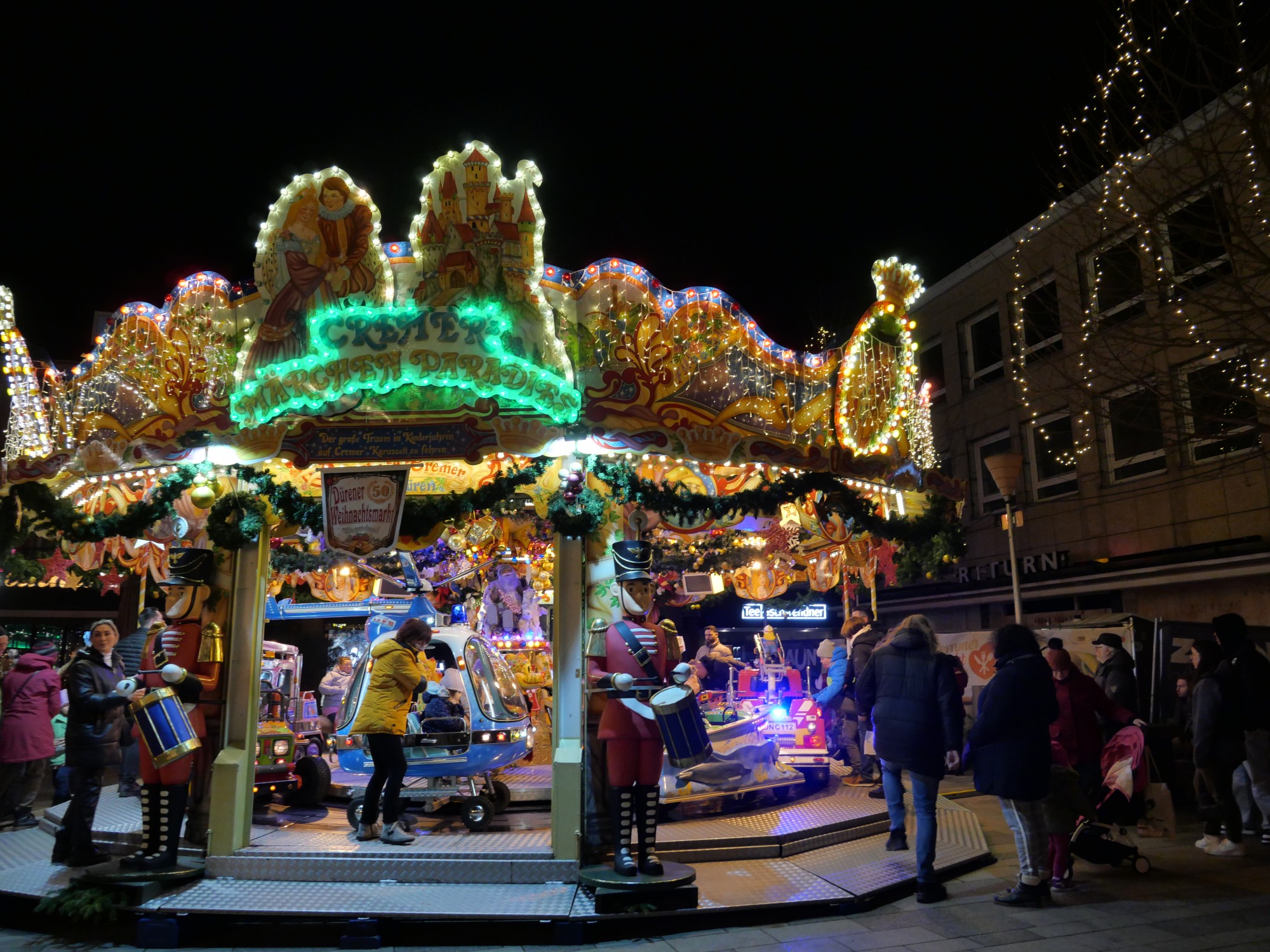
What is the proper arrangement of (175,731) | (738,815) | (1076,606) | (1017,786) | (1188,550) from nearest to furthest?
1. (1017,786)
2. (175,731)
3. (738,815)
4. (1188,550)
5. (1076,606)

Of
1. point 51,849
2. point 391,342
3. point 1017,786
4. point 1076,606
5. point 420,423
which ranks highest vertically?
point 391,342

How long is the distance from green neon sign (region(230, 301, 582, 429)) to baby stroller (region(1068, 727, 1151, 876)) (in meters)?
5.34

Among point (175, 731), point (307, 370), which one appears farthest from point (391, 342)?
point (175, 731)

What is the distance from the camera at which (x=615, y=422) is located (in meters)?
7.08

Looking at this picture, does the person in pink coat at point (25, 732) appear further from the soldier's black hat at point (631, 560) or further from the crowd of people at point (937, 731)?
the soldier's black hat at point (631, 560)

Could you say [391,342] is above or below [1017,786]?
above

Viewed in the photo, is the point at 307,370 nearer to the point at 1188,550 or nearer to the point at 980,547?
the point at 1188,550

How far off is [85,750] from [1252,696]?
9639 mm

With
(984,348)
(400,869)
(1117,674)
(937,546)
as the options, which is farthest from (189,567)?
(984,348)

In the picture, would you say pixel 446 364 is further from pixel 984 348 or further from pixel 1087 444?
pixel 984 348

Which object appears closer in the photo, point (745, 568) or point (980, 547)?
point (745, 568)

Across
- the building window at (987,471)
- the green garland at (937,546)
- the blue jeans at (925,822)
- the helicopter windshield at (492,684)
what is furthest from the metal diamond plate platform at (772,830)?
the building window at (987,471)

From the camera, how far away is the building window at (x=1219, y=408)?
5891 millimetres

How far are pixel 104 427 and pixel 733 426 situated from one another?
5324mm
